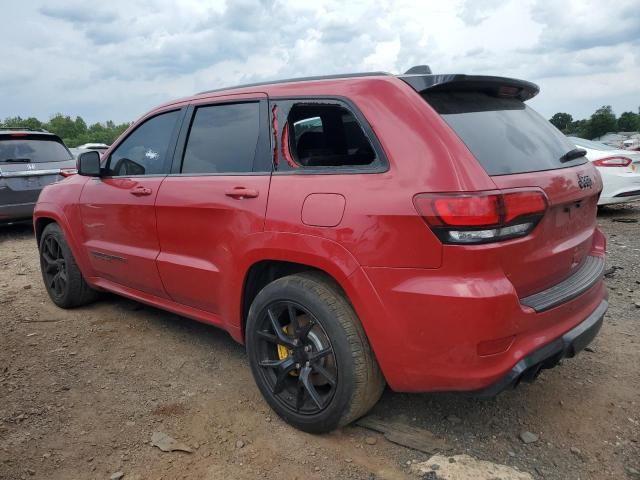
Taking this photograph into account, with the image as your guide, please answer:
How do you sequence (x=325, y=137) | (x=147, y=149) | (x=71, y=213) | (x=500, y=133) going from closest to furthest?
(x=500, y=133)
(x=325, y=137)
(x=147, y=149)
(x=71, y=213)

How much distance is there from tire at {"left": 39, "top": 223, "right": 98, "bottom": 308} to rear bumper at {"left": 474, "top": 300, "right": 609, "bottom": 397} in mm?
3569

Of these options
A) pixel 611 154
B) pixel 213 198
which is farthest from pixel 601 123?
pixel 213 198

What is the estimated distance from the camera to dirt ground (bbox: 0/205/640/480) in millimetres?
2453

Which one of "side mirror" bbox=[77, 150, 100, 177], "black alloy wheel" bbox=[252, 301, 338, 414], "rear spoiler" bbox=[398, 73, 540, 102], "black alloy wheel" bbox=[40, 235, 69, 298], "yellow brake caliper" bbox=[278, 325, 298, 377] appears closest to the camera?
"rear spoiler" bbox=[398, 73, 540, 102]

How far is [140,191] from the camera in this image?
11.6 feet

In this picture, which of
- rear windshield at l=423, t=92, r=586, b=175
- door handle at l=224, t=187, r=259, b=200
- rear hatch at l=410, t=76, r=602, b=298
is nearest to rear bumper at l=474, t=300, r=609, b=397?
rear hatch at l=410, t=76, r=602, b=298

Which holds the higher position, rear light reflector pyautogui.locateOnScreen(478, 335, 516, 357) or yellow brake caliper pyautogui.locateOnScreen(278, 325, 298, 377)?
rear light reflector pyautogui.locateOnScreen(478, 335, 516, 357)

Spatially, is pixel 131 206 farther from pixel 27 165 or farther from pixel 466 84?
pixel 27 165

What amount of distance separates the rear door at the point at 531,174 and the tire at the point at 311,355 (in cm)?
76

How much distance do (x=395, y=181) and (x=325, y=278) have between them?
617 mm

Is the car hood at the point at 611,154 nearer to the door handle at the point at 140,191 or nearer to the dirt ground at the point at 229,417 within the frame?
the dirt ground at the point at 229,417

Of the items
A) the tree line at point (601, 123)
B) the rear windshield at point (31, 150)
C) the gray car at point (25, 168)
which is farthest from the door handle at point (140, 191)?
the tree line at point (601, 123)

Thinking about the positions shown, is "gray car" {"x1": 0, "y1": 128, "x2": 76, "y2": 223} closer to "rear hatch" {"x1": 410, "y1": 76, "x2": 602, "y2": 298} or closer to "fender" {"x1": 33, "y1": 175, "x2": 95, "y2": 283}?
"fender" {"x1": 33, "y1": 175, "x2": 95, "y2": 283}

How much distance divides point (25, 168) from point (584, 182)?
7687 mm
